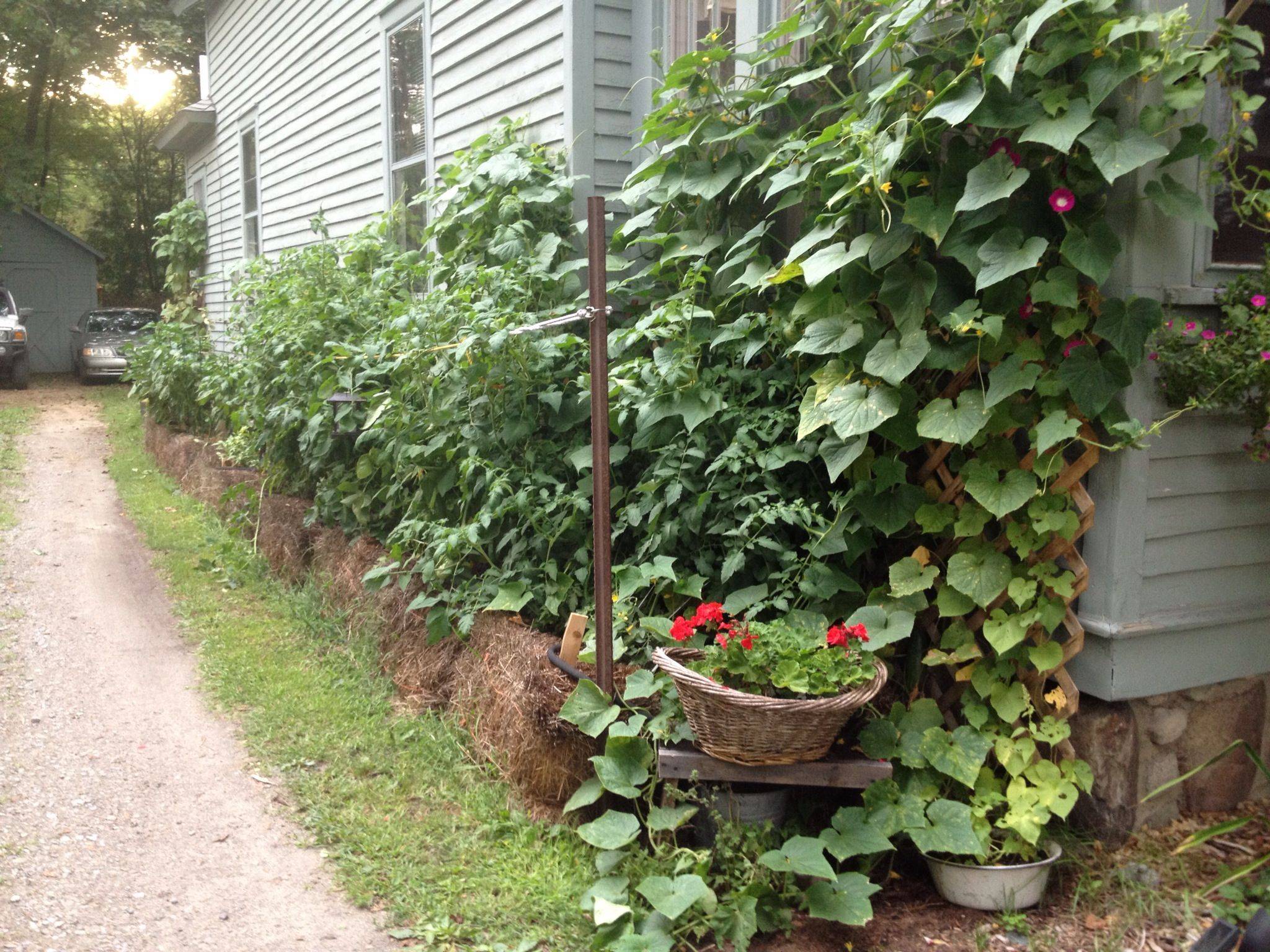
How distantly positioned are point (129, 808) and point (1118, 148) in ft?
11.7

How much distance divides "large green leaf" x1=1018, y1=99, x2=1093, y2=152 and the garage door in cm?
2421

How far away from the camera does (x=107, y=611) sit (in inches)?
231

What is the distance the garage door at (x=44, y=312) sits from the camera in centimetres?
2333

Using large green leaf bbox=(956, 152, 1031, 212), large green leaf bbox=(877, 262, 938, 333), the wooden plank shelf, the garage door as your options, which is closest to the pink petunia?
large green leaf bbox=(956, 152, 1031, 212)

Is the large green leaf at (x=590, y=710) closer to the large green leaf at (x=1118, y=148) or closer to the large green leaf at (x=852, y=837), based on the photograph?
the large green leaf at (x=852, y=837)

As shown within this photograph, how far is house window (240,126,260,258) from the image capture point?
12.2 m

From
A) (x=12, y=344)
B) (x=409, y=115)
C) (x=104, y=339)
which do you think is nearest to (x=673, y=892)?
(x=409, y=115)

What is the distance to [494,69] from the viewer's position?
19.5 feet

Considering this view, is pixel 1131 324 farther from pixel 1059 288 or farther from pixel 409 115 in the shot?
pixel 409 115

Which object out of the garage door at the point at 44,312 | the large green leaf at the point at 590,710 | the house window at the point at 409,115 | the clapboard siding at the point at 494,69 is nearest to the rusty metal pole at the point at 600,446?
the large green leaf at the point at 590,710

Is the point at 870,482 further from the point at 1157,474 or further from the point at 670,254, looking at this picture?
the point at 670,254

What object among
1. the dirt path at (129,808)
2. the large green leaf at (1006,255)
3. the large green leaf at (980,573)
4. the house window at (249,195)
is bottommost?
the dirt path at (129,808)

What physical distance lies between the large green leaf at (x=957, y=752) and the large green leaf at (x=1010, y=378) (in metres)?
0.90

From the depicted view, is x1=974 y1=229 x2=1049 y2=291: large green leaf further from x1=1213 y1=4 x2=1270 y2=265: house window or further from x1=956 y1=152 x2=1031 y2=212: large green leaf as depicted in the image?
x1=1213 y1=4 x2=1270 y2=265: house window
